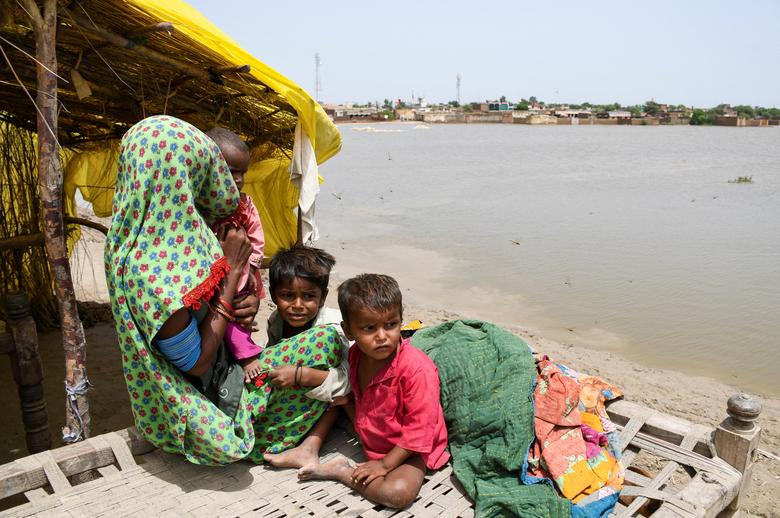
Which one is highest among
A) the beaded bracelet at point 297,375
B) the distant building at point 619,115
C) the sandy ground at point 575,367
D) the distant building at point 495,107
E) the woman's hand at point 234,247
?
the distant building at point 495,107

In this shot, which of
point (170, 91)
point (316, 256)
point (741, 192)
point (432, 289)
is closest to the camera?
point (316, 256)

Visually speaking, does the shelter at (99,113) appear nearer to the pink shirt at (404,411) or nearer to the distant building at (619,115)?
the pink shirt at (404,411)

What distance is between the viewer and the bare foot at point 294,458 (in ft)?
7.61

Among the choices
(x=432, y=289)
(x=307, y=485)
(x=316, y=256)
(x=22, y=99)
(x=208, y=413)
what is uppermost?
(x=22, y=99)

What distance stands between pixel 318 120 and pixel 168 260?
198 cm

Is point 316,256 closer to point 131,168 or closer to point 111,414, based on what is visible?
point 131,168

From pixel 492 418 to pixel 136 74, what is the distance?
8.79ft

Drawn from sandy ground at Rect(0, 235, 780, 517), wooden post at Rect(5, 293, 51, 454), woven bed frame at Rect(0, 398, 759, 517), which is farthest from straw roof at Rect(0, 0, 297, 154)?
sandy ground at Rect(0, 235, 780, 517)

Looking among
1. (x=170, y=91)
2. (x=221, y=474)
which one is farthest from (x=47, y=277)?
(x=221, y=474)

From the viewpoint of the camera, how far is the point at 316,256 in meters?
2.48

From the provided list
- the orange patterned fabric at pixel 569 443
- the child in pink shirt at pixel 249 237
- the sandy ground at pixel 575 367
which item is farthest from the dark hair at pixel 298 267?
the sandy ground at pixel 575 367

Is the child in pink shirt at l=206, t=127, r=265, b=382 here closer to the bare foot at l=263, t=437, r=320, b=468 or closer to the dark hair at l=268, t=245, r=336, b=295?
the dark hair at l=268, t=245, r=336, b=295

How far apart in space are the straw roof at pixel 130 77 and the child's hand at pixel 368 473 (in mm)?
1853

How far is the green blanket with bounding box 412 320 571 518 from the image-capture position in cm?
210
